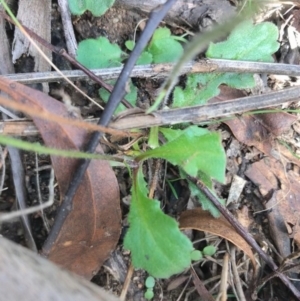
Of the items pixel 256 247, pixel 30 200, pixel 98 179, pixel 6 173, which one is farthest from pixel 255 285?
pixel 6 173

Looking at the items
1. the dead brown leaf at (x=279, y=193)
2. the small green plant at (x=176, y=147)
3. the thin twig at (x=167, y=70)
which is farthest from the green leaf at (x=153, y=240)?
the dead brown leaf at (x=279, y=193)

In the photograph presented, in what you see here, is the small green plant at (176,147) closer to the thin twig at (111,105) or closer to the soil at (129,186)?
the soil at (129,186)

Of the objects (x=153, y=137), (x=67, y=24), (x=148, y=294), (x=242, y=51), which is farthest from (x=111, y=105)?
(x=148, y=294)

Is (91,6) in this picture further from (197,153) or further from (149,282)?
(149,282)

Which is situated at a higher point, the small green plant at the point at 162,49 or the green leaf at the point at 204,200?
the small green plant at the point at 162,49

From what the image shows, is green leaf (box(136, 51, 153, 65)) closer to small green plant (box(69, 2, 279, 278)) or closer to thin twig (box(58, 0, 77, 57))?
small green plant (box(69, 2, 279, 278))

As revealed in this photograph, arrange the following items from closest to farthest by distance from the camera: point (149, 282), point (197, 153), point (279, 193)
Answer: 1. point (197, 153)
2. point (149, 282)
3. point (279, 193)

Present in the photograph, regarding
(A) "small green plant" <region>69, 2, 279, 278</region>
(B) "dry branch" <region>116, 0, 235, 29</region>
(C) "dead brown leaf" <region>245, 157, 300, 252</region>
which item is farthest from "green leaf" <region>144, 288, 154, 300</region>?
(B) "dry branch" <region>116, 0, 235, 29</region>
